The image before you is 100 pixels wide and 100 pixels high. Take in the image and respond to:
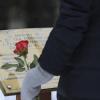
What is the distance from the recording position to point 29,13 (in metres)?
3.00

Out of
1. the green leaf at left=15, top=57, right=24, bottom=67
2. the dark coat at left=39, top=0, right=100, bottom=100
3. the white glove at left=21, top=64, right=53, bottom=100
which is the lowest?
the green leaf at left=15, top=57, right=24, bottom=67

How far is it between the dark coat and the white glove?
0.10ft

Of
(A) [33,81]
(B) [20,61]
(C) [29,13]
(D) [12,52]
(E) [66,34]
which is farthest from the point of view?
(C) [29,13]

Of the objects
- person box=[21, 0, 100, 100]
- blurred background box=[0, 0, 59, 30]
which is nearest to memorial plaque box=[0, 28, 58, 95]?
blurred background box=[0, 0, 59, 30]

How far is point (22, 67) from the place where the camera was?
196 centimetres

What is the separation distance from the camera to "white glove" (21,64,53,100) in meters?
1.21

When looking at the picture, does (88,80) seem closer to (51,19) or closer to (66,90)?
(66,90)

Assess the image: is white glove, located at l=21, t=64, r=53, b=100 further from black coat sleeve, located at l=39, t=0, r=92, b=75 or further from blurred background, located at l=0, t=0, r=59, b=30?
blurred background, located at l=0, t=0, r=59, b=30

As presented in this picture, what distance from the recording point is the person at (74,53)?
1.12 metres

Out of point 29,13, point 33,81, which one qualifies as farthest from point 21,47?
point 29,13

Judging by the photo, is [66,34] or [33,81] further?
[33,81]

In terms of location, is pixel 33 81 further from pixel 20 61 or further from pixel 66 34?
pixel 20 61

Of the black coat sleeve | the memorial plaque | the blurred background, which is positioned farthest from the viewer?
the blurred background

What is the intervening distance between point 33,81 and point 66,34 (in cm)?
19
